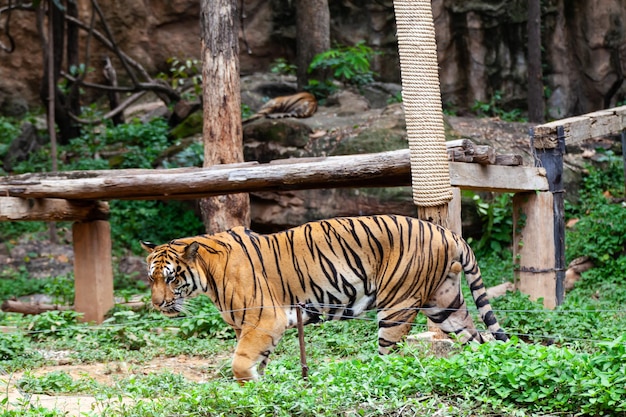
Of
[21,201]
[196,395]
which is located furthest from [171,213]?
[196,395]

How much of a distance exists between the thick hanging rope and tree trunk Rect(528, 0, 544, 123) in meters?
8.11

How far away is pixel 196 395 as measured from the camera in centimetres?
470

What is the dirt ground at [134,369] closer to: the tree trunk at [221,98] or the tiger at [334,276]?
the tiger at [334,276]

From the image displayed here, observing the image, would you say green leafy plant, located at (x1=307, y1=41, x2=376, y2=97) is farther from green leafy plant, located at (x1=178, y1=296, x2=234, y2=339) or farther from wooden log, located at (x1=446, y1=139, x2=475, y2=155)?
wooden log, located at (x1=446, y1=139, x2=475, y2=155)

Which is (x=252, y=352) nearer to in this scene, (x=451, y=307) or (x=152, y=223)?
(x=451, y=307)

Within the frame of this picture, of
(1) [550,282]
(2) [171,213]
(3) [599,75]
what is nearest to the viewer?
(1) [550,282]

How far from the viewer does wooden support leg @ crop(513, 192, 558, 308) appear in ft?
28.6

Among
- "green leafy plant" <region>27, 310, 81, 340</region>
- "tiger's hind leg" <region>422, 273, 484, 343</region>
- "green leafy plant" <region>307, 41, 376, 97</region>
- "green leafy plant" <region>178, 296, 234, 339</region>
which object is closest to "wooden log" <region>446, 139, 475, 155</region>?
"tiger's hind leg" <region>422, 273, 484, 343</region>

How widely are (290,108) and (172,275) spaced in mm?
8101

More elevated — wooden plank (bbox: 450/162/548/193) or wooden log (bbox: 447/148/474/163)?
wooden log (bbox: 447/148/474/163)

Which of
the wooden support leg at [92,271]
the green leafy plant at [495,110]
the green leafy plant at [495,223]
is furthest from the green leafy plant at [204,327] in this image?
the green leafy plant at [495,110]

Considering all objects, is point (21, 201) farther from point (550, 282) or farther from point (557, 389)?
point (557, 389)

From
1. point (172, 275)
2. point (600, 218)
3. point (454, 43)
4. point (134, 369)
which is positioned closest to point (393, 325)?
point (172, 275)

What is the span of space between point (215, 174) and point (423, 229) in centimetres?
244
